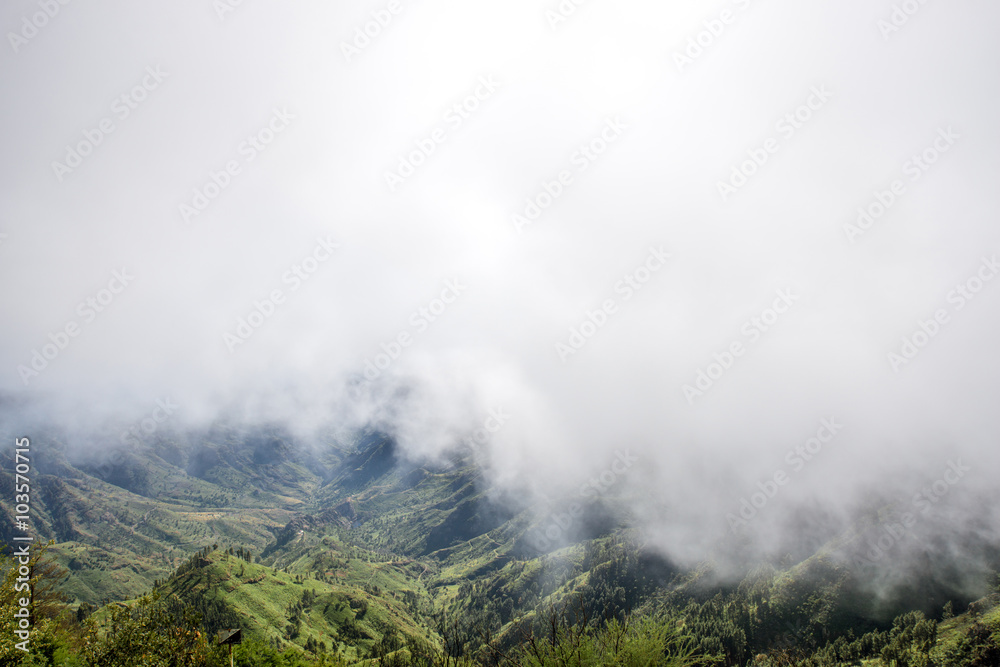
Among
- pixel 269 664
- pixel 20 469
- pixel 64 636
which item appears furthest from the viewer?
pixel 269 664

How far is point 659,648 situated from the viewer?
36.1m

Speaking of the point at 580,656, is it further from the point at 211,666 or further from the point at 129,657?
the point at 211,666

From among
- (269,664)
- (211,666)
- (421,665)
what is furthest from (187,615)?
(421,665)

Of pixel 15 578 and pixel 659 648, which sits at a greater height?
pixel 15 578

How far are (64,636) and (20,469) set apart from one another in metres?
30.2

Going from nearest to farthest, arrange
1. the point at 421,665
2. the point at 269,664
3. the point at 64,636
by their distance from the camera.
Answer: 1. the point at 64,636
2. the point at 269,664
3. the point at 421,665

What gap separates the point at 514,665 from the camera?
3409 cm

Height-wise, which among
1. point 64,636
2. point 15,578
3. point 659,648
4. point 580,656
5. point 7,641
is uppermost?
point 15,578

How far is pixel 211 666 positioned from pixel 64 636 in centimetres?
1992

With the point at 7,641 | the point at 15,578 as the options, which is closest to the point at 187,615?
the point at 7,641

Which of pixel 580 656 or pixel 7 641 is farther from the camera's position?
pixel 7 641

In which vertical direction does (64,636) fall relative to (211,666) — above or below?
above

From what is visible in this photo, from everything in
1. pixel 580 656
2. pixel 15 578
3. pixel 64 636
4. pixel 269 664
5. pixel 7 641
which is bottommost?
pixel 269 664

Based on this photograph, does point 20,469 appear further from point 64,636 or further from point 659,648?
point 659,648
